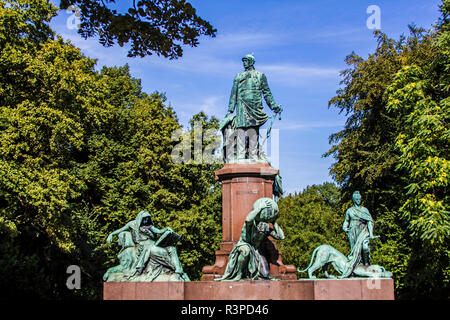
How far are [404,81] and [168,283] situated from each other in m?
14.0

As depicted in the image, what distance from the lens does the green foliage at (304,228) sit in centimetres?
3603

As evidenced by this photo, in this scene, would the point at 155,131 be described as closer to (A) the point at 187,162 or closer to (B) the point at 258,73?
(A) the point at 187,162

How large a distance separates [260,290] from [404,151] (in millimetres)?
10887

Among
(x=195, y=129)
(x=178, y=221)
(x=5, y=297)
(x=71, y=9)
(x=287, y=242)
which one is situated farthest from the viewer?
(x=287, y=242)

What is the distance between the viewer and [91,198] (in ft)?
83.5

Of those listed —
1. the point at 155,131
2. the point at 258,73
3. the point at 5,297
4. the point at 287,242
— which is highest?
the point at 155,131

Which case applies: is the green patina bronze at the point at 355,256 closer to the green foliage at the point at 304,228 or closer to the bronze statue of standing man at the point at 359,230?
the bronze statue of standing man at the point at 359,230

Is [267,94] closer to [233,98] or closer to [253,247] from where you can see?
[233,98]

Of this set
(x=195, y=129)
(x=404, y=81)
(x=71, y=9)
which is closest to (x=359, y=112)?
(x=404, y=81)

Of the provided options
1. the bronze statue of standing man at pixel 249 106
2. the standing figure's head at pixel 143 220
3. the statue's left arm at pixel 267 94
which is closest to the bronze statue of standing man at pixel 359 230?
the bronze statue of standing man at pixel 249 106

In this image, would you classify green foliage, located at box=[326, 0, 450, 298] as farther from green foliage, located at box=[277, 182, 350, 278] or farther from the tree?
the tree

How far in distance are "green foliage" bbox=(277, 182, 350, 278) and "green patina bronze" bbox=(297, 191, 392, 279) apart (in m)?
19.7

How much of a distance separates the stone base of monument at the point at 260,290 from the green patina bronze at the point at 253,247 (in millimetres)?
263

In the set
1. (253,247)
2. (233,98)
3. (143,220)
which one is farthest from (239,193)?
(233,98)
